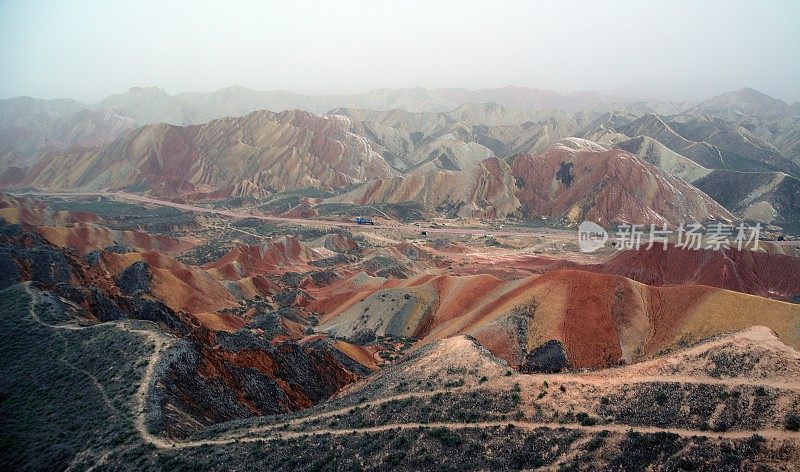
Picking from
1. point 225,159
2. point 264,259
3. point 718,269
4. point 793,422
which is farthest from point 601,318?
point 225,159

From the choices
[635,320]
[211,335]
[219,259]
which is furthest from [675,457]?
[219,259]

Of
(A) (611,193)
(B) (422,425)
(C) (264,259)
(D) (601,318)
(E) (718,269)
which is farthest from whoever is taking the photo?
(A) (611,193)

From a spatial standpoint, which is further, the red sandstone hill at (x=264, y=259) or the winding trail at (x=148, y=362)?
the red sandstone hill at (x=264, y=259)

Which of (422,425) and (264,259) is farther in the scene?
(264,259)

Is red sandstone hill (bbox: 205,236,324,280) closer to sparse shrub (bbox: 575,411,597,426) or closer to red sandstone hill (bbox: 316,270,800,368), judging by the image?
red sandstone hill (bbox: 316,270,800,368)

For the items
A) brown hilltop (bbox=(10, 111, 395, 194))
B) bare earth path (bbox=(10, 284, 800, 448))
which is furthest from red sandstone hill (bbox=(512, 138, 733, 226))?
bare earth path (bbox=(10, 284, 800, 448))

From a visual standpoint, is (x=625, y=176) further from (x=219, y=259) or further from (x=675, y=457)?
(x=675, y=457)

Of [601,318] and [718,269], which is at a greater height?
[601,318]

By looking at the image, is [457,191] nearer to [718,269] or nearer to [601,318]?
[718,269]

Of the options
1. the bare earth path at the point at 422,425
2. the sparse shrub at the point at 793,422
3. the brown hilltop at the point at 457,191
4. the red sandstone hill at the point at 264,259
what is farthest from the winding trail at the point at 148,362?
the brown hilltop at the point at 457,191

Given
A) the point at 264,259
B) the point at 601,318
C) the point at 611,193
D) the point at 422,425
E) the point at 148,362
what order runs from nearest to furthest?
the point at 422,425 < the point at 148,362 < the point at 601,318 < the point at 264,259 < the point at 611,193

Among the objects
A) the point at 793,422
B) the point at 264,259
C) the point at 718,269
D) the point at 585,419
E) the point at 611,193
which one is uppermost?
the point at 793,422

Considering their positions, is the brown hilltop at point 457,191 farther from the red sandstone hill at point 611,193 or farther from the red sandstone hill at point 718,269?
the red sandstone hill at point 718,269
